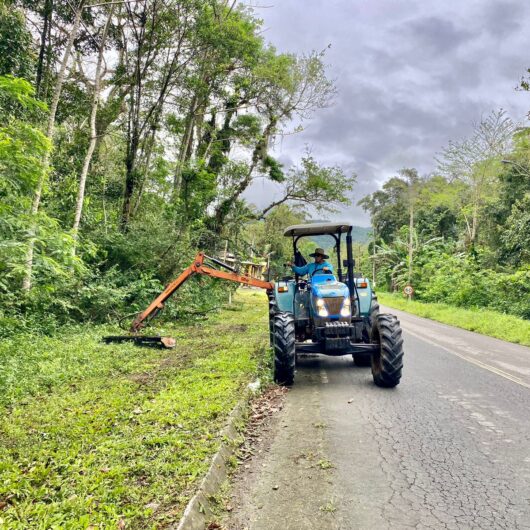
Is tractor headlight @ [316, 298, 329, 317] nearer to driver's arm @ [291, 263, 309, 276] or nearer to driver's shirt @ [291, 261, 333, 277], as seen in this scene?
driver's shirt @ [291, 261, 333, 277]

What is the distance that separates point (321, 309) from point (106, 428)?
367cm

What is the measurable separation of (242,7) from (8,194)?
45.9ft

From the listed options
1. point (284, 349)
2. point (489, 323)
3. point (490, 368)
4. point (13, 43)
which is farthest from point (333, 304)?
point (489, 323)

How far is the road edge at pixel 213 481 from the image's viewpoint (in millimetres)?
2994

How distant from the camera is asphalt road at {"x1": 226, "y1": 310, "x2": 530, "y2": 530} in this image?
3.22 metres

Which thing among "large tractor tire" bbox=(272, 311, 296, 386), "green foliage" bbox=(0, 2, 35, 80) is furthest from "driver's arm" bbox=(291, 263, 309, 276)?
"green foliage" bbox=(0, 2, 35, 80)

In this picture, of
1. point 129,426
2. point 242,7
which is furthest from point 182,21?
point 129,426

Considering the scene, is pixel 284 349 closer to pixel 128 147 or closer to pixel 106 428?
pixel 106 428

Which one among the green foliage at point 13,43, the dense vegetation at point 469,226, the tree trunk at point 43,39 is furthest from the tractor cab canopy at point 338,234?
the dense vegetation at point 469,226

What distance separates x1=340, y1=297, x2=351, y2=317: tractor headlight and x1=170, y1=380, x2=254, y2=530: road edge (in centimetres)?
247

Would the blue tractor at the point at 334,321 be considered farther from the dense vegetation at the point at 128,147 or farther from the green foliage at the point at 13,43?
the green foliage at the point at 13,43

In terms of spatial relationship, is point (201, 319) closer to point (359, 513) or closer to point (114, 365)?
point (114, 365)

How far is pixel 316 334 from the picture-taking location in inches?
275

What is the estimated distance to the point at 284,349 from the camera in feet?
21.6
